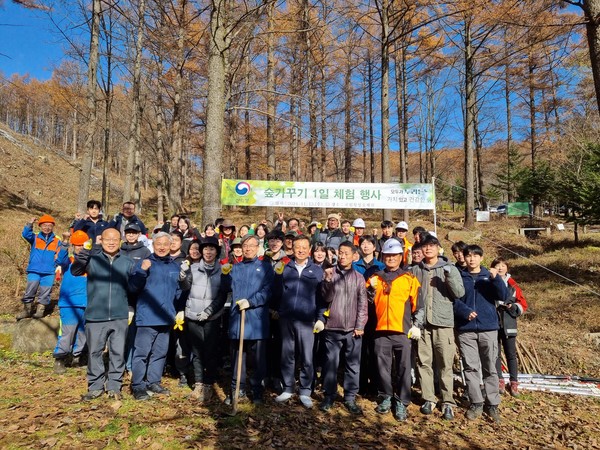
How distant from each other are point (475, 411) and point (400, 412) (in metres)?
0.97

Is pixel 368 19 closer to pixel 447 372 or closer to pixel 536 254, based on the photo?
pixel 536 254

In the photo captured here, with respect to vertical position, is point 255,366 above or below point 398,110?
below

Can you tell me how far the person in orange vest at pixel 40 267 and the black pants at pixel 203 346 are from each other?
382 centimetres

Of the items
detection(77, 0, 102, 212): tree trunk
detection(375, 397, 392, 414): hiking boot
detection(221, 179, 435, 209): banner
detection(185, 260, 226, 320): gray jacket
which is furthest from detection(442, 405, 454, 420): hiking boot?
detection(77, 0, 102, 212): tree trunk

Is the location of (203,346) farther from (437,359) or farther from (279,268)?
(437,359)

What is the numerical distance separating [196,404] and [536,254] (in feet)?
47.6

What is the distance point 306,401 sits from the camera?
13.9 feet

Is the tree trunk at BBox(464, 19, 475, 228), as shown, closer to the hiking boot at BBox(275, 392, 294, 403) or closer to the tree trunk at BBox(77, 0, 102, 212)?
the hiking boot at BBox(275, 392, 294, 403)

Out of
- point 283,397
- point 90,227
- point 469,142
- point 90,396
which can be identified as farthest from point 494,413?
point 469,142

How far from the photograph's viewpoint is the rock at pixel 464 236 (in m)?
15.3

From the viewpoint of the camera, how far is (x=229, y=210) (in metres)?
24.7

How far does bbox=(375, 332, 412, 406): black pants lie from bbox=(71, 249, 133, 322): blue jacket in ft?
9.98

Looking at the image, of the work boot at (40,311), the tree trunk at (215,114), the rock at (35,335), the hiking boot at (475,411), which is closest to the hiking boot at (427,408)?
the hiking boot at (475,411)

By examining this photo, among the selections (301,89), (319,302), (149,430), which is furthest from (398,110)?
(149,430)
